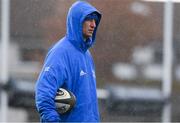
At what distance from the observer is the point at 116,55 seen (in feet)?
26.2

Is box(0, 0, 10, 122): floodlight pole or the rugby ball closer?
the rugby ball

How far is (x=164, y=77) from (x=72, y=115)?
4.00 metres

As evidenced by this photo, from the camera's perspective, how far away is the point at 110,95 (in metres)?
8.21

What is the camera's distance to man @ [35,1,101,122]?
4.62 meters

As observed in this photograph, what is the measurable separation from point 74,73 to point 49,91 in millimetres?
199

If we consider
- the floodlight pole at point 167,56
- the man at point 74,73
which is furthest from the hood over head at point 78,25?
the floodlight pole at point 167,56

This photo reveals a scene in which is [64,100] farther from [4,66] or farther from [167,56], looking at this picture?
[4,66]

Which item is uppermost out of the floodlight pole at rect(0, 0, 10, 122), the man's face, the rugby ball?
the man's face

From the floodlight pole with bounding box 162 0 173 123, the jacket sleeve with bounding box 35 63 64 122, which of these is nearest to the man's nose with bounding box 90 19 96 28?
the jacket sleeve with bounding box 35 63 64 122

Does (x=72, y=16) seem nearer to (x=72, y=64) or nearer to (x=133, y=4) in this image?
(x=72, y=64)

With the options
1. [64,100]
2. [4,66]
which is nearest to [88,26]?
[64,100]

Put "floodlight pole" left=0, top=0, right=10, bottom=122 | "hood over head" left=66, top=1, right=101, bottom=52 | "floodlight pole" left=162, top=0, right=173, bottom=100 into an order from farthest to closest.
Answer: "floodlight pole" left=0, top=0, right=10, bottom=122
"floodlight pole" left=162, top=0, right=173, bottom=100
"hood over head" left=66, top=1, right=101, bottom=52

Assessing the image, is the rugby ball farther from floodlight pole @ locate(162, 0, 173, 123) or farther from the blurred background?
floodlight pole @ locate(162, 0, 173, 123)

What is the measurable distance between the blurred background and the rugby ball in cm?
288
